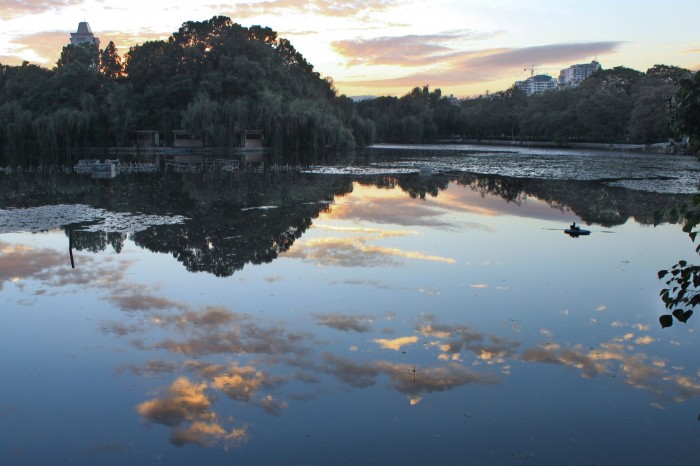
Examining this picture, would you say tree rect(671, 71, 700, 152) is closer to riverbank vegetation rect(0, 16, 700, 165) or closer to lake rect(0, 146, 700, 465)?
lake rect(0, 146, 700, 465)

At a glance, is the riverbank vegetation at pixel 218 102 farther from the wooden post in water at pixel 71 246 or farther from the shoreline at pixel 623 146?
the wooden post in water at pixel 71 246

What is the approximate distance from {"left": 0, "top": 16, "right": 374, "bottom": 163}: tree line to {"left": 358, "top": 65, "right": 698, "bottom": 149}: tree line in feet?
71.9

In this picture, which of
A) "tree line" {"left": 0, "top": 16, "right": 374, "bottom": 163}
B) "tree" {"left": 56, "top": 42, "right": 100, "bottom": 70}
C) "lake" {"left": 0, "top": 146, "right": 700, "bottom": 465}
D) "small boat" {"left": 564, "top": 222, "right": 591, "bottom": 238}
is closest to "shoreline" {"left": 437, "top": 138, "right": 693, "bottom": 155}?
"tree line" {"left": 0, "top": 16, "right": 374, "bottom": 163}

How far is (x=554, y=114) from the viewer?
232ft

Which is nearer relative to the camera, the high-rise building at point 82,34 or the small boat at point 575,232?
the small boat at point 575,232

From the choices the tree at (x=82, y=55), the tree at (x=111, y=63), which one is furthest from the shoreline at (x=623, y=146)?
the tree at (x=82, y=55)

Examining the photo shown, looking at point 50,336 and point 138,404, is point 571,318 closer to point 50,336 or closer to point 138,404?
point 138,404

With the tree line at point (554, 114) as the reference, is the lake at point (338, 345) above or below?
below

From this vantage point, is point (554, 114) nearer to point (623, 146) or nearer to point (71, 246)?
point (623, 146)

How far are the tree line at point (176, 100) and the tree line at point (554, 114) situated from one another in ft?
71.9

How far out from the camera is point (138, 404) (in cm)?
557

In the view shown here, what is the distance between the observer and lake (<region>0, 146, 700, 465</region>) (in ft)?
16.5

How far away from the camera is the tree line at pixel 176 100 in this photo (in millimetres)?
50000

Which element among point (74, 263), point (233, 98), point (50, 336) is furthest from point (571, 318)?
point (233, 98)
